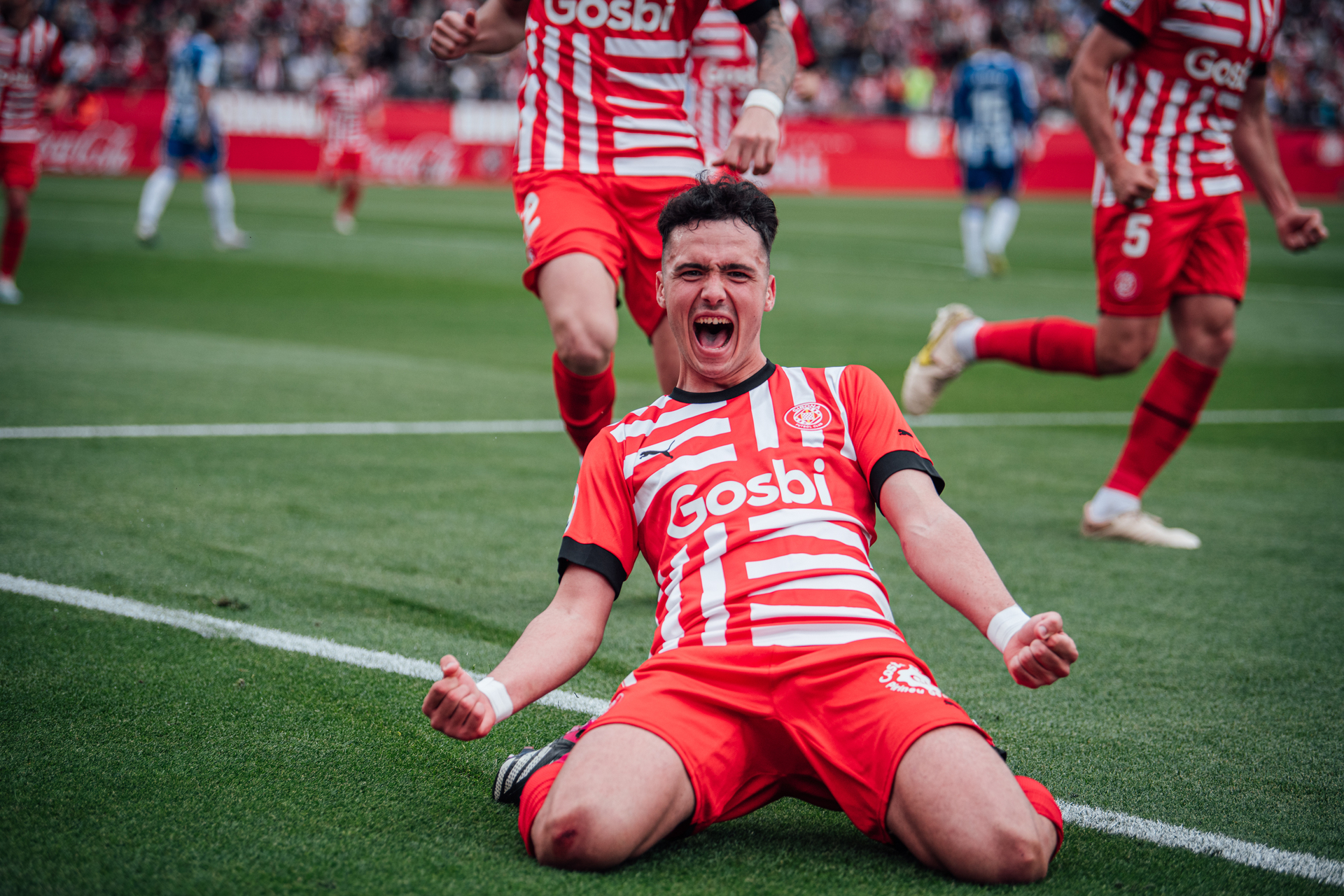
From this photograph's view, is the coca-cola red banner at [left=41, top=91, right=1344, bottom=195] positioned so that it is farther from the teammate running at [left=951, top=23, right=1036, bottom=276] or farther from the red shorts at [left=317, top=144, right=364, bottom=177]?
the teammate running at [left=951, top=23, right=1036, bottom=276]

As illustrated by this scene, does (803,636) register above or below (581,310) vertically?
below

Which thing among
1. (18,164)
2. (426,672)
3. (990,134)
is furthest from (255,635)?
(990,134)

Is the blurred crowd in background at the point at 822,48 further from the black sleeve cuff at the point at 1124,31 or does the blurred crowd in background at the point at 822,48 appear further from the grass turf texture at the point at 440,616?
the black sleeve cuff at the point at 1124,31

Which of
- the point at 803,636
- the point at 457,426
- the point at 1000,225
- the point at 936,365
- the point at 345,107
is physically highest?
the point at 345,107

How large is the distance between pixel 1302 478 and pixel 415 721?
5119mm

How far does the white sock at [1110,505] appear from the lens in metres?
5.41

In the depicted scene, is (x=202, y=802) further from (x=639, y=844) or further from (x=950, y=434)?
(x=950, y=434)

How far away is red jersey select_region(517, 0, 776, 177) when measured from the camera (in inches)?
174

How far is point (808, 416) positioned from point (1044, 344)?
313 cm

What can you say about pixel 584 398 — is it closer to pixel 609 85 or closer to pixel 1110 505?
pixel 609 85

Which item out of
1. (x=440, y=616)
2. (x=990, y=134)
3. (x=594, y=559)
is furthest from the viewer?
(x=990, y=134)

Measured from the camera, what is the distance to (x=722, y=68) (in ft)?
30.5

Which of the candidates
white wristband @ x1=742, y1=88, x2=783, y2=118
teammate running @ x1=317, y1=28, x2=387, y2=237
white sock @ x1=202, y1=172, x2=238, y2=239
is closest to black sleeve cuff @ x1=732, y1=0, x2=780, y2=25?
white wristband @ x1=742, y1=88, x2=783, y2=118

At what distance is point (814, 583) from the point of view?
8.86 feet
